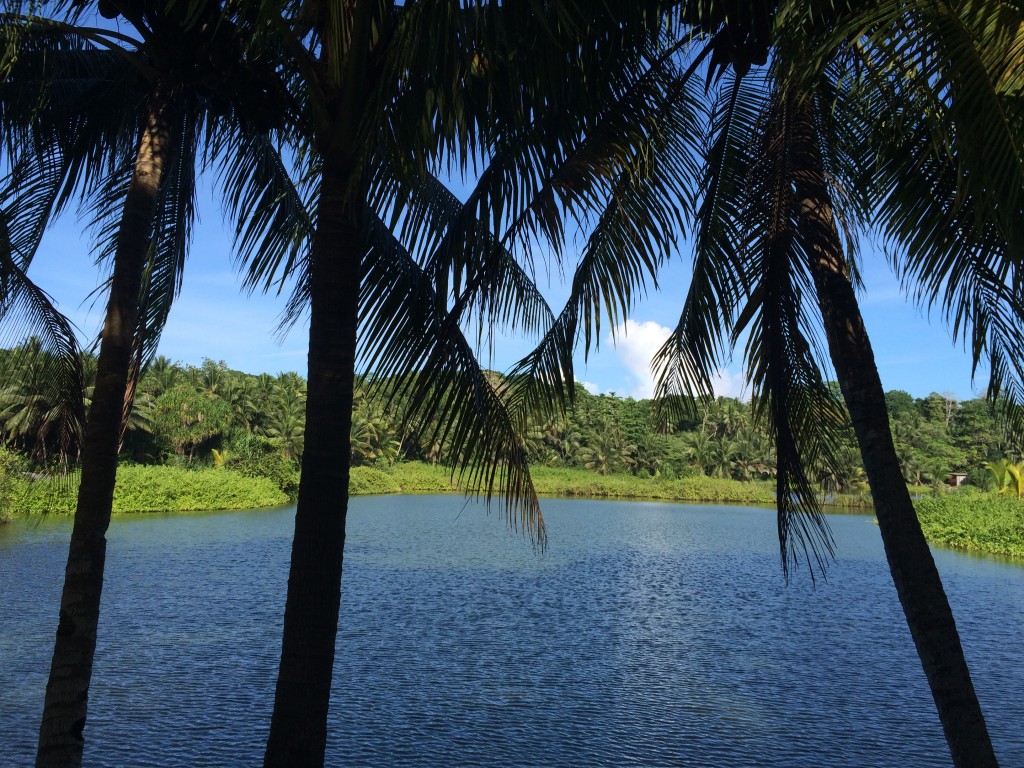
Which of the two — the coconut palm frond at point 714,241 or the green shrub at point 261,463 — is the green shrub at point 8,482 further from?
the coconut palm frond at point 714,241

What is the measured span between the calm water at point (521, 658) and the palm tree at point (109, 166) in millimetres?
4456

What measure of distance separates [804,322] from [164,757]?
7.55 metres

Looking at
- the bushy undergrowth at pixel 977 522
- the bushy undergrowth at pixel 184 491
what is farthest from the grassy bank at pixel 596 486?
the bushy undergrowth at pixel 977 522

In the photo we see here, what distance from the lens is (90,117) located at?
6504 millimetres

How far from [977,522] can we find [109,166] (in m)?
32.1

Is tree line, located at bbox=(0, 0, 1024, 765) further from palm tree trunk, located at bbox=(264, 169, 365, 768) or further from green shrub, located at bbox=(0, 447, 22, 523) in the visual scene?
green shrub, located at bbox=(0, 447, 22, 523)

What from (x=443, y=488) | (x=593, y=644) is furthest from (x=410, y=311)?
(x=443, y=488)

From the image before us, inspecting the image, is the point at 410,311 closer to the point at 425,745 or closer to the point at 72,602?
the point at 72,602

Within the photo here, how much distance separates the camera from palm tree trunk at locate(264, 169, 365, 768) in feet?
12.5

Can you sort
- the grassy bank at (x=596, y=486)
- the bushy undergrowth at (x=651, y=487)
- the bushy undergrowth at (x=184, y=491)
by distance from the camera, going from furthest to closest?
the bushy undergrowth at (x=651, y=487) → the grassy bank at (x=596, y=486) → the bushy undergrowth at (x=184, y=491)

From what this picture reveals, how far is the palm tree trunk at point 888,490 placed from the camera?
393 centimetres

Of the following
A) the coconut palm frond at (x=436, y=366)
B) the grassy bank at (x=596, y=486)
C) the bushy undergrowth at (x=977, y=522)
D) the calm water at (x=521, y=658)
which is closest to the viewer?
the coconut palm frond at (x=436, y=366)

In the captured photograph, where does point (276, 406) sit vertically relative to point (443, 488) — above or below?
above

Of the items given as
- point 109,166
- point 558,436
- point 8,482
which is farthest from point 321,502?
point 558,436
